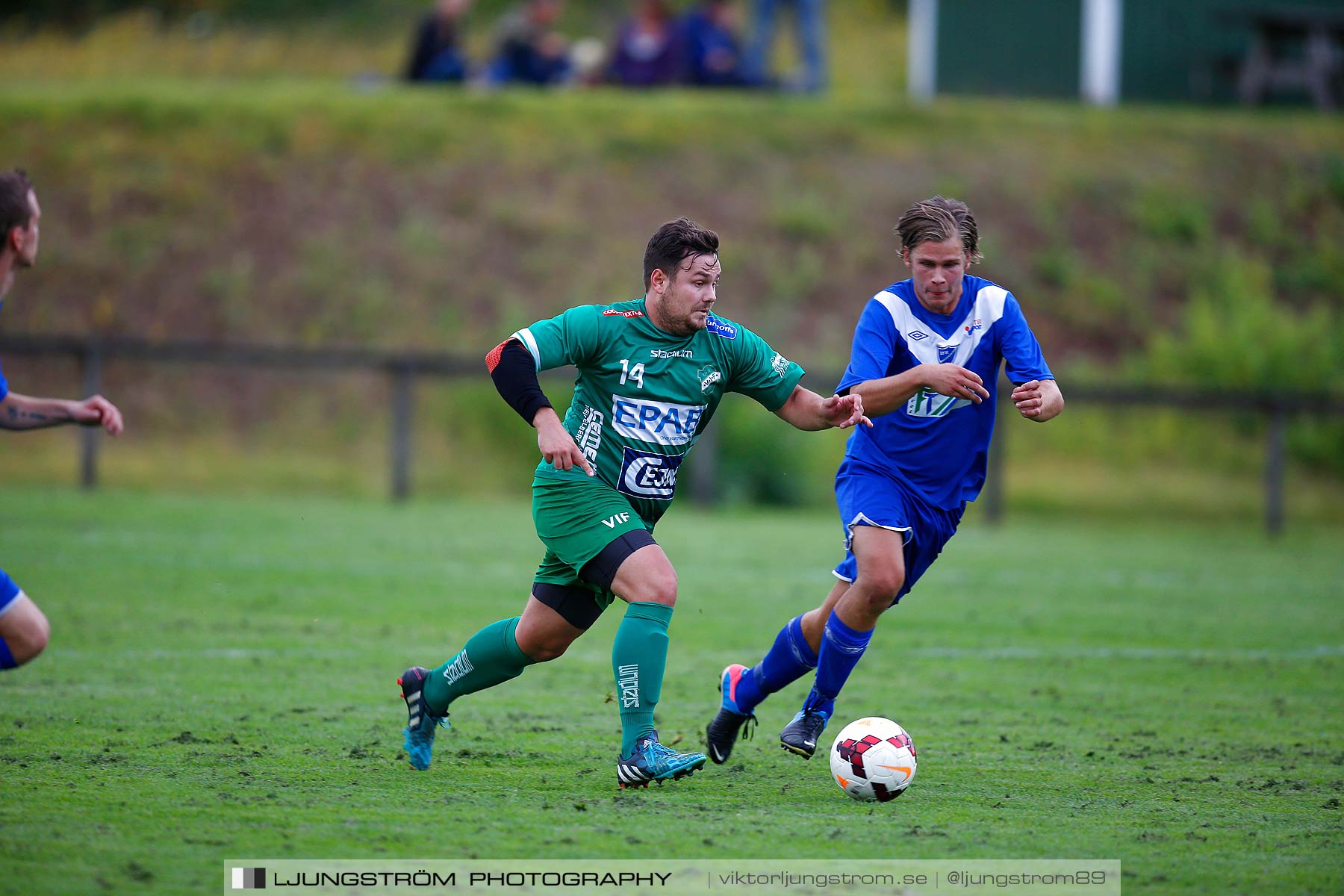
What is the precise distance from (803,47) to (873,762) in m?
20.7

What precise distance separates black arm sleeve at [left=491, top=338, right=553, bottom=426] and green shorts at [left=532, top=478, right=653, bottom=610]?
0.30 m

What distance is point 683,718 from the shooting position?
5.92 meters

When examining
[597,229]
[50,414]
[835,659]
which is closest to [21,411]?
[50,414]

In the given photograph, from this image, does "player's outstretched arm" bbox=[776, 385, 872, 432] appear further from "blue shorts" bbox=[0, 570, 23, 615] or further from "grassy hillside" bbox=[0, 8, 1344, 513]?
"grassy hillside" bbox=[0, 8, 1344, 513]

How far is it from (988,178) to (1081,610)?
1409 cm

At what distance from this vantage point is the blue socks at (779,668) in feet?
17.2

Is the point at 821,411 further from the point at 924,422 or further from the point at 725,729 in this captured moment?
the point at 725,729

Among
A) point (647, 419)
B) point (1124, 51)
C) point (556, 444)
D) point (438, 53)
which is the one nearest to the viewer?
point (556, 444)

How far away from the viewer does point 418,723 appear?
4875 mm

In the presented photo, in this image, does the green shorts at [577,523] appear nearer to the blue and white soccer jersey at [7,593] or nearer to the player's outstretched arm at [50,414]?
the player's outstretched arm at [50,414]

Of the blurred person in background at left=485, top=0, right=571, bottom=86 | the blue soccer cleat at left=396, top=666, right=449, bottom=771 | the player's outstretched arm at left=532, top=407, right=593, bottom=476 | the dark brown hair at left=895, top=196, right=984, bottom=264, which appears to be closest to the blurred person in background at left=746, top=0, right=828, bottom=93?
the blurred person in background at left=485, top=0, right=571, bottom=86

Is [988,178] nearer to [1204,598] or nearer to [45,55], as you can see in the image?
[1204,598]

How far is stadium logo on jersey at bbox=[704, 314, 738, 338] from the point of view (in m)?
4.99

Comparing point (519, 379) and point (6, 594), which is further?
point (519, 379)
